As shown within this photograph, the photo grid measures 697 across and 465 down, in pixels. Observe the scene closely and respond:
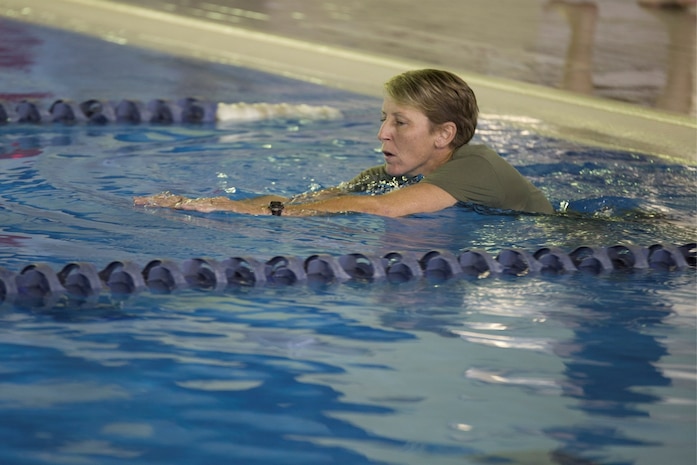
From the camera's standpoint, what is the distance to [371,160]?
204 inches

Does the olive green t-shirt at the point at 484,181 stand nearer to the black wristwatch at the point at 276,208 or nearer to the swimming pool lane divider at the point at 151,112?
the black wristwatch at the point at 276,208

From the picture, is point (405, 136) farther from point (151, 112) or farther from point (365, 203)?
point (151, 112)

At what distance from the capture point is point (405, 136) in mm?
3809

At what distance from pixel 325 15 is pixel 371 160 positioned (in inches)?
188

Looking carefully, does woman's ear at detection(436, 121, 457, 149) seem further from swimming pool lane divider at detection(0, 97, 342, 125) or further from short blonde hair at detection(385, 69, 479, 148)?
swimming pool lane divider at detection(0, 97, 342, 125)

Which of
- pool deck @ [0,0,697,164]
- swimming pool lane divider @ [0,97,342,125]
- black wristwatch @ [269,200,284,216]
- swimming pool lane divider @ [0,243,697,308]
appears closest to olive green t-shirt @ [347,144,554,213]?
swimming pool lane divider @ [0,243,697,308]

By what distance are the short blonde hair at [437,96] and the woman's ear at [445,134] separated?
1cm

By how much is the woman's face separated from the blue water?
21cm

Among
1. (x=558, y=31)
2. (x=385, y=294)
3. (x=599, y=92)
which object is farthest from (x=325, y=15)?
(x=385, y=294)

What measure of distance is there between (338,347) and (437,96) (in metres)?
1.36

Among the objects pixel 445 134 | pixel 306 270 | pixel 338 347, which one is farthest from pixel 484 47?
pixel 338 347

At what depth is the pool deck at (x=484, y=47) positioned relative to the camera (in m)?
6.14

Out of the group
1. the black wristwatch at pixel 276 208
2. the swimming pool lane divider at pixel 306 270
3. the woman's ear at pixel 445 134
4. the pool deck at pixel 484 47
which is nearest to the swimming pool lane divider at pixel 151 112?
the pool deck at pixel 484 47

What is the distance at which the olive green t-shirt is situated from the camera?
373 centimetres
